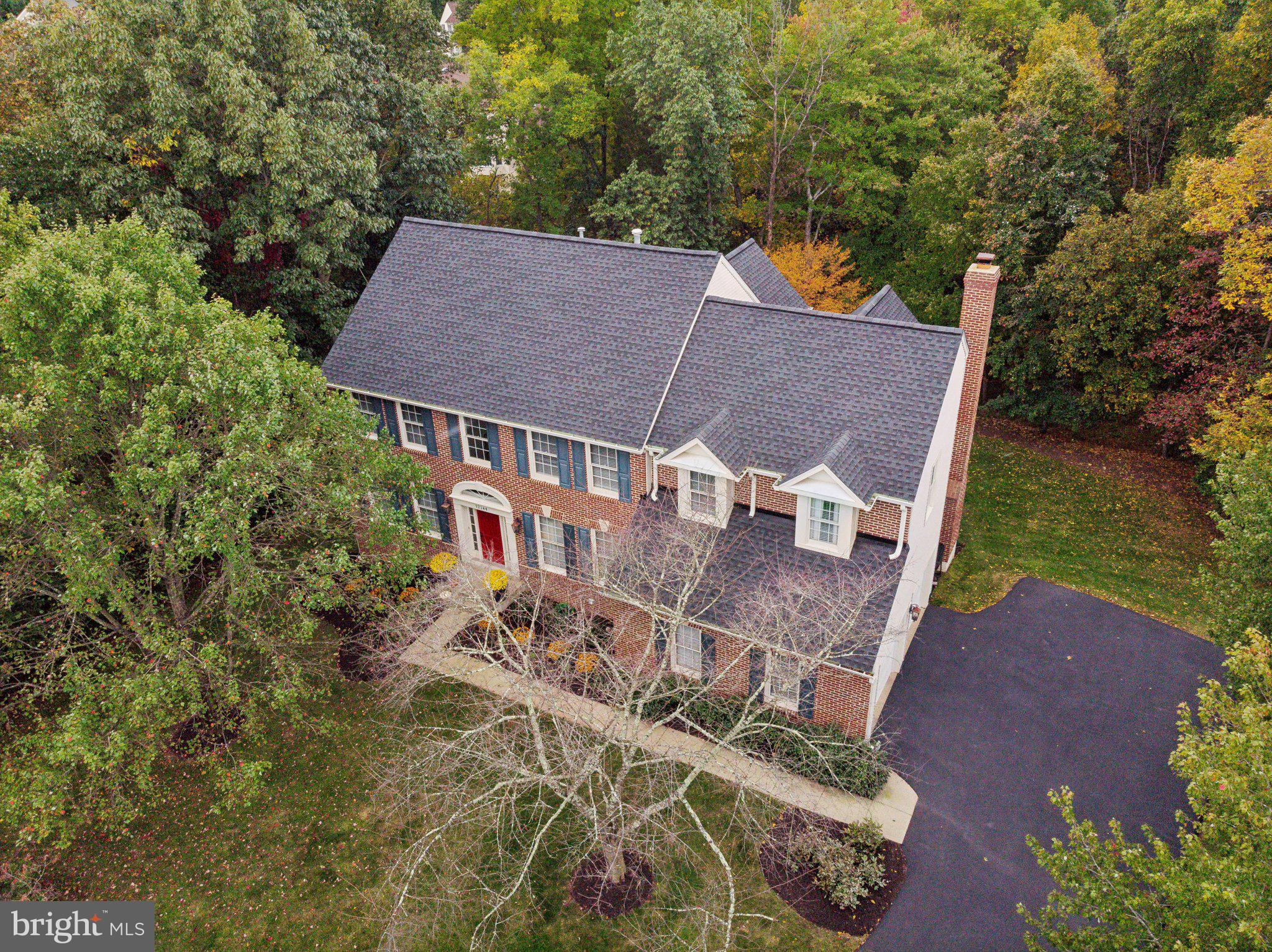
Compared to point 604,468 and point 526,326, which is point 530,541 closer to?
point 604,468

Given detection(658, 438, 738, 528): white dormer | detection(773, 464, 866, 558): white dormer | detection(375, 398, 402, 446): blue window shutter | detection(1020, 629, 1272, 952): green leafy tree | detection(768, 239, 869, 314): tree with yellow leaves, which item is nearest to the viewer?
detection(1020, 629, 1272, 952): green leafy tree

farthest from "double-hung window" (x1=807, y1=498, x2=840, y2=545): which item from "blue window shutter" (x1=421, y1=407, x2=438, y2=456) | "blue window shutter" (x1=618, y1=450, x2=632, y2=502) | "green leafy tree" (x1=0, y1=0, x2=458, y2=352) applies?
"green leafy tree" (x1=0, y1=0, x2=458, y2=352)

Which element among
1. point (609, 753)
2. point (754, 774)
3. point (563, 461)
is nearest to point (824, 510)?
point (754, 774)

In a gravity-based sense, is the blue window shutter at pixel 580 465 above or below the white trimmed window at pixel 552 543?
above

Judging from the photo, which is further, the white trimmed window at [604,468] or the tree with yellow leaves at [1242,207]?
the tree with yellow leaves at [1242,207]

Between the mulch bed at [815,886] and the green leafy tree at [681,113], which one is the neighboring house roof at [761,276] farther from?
the mulch bed at [815,886]

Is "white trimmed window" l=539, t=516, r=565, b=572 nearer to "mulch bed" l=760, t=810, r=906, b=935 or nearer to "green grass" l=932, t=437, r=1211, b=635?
"mulch bed" l=760, t=810, r=906, b=935

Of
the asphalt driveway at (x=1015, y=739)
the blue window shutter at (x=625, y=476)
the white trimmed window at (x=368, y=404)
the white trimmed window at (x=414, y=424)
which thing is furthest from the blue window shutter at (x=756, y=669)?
the white trimmed window at (x=368, y=404)
